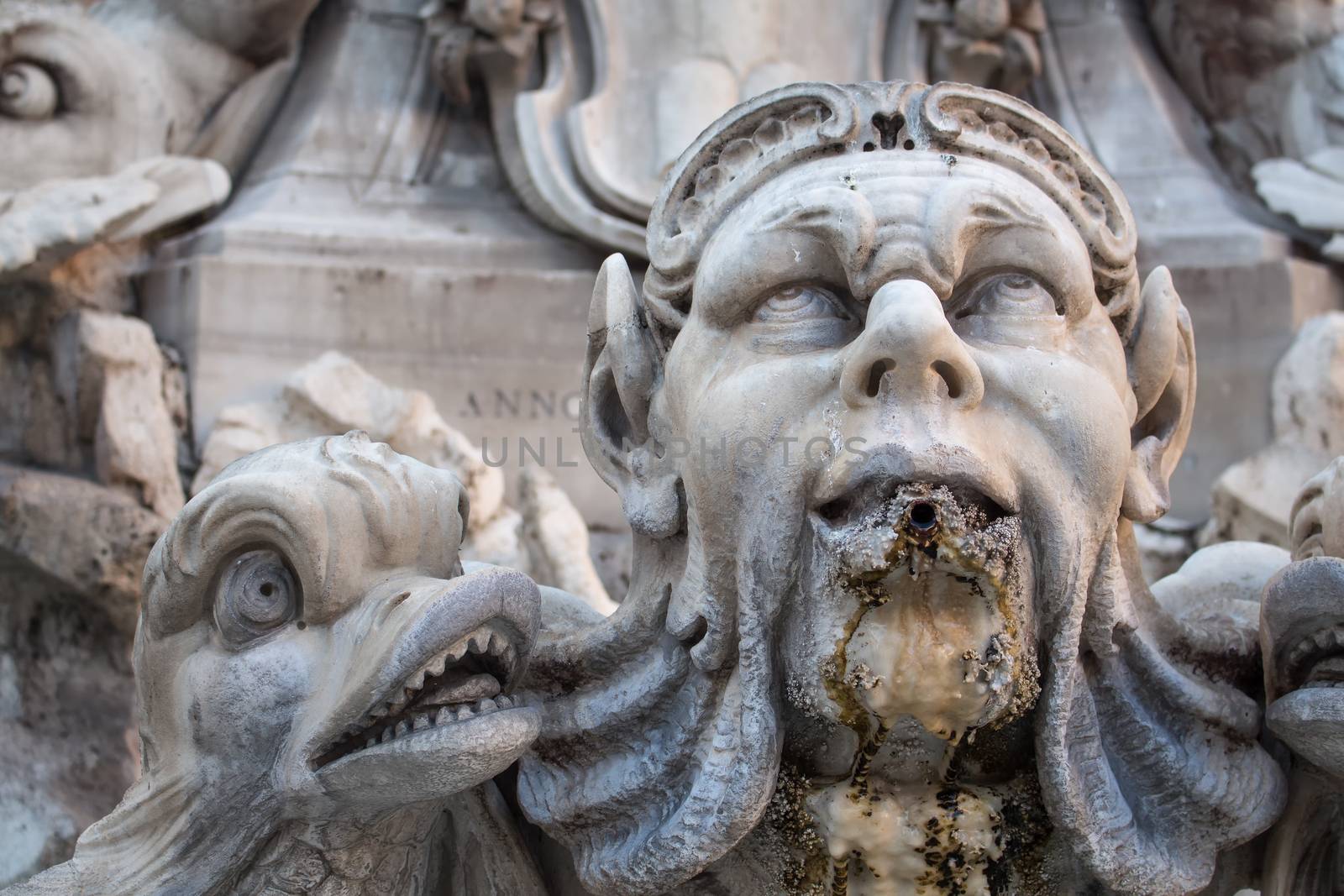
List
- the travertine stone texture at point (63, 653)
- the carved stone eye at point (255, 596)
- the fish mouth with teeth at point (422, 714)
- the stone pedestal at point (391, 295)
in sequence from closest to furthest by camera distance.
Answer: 1. the fish mouth with teeth at point (422, 714)
2. the carved stone eye at point (255, 596)
3. the travertine stone texture at point (63, 653)
4. the stone pedestal at point (391, 295)

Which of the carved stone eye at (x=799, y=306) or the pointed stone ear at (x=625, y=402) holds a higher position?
the carved stone eye at (x=799, y=306)

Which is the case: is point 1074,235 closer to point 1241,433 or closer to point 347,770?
point 347,770

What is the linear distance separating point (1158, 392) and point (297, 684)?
121 centimetres

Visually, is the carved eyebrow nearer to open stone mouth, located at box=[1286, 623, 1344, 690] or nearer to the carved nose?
the carved nose

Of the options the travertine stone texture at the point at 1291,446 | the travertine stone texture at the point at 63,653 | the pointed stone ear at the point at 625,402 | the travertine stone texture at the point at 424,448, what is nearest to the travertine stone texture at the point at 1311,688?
the pointed stone ear at the point at 625,402

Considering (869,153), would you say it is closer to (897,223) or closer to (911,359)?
(897,223)

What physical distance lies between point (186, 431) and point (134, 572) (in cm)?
53

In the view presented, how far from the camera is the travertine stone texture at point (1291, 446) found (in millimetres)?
3695

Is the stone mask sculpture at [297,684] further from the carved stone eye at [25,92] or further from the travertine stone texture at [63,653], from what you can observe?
the carved stone eye at [25,92]

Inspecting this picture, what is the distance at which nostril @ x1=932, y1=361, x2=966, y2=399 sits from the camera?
1.76 m

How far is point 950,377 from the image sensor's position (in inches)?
69.9

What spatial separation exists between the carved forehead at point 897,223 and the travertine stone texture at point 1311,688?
0.48m

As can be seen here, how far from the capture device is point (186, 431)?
3756 mm

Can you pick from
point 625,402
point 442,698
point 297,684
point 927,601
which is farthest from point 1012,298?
point 297,684
